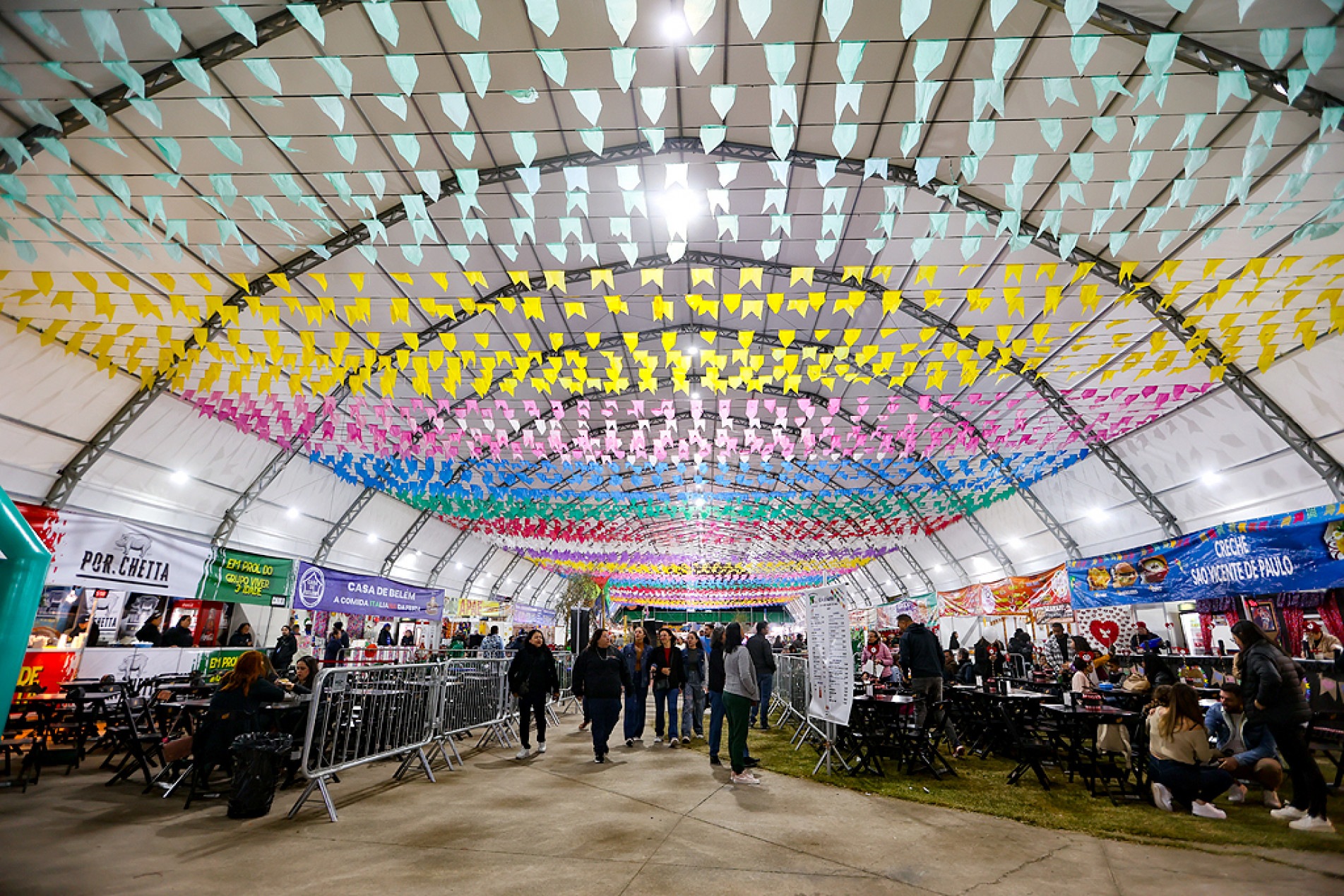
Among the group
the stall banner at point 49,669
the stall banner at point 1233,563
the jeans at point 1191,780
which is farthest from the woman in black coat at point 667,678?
the stall banner at point 1233,563

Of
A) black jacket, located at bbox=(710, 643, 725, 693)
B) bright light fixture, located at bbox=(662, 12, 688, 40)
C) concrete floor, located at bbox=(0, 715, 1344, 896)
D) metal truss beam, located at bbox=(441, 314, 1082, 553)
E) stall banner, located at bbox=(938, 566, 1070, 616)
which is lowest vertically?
concrete floor, located at bbox=(0, 715, 1344, 896)

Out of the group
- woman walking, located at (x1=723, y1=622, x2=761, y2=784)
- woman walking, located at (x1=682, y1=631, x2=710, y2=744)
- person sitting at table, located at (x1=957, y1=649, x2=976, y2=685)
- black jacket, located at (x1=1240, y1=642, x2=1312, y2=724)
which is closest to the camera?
black jacket, located at (x1=1240, y1=642, x2=1312, y2=724)

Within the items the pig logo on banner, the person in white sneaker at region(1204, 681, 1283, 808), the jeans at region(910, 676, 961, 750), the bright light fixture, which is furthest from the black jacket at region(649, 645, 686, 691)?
the pig logo on banner

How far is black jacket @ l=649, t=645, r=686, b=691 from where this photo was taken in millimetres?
8242

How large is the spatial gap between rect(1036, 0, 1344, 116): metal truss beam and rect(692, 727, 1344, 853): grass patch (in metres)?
6.31

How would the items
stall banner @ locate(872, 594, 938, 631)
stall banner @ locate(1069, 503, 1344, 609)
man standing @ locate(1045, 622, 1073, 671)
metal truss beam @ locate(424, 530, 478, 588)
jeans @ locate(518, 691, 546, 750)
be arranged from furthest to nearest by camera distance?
metal truss beam @ locate(424, 530, 478, 588) < stall banner @ locate(872, 594, 938, 631) < man standing @ locate(1045, 622, 1073, 671) < stall banner @ locate(1069, 503, 1344, 609) < jeans @ locate(518, 691, 546, 750)

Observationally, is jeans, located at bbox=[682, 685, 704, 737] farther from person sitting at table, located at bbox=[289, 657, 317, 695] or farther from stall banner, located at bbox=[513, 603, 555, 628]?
stall banner, located at bbox=[513, 603, 555, 628]

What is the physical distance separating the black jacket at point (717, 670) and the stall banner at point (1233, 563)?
8756 millimetres

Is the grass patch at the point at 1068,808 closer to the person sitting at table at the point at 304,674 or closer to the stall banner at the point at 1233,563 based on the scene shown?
the person sitting at table at the point at 304,674

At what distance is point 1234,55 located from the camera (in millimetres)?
6121

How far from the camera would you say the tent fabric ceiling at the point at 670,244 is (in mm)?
5598

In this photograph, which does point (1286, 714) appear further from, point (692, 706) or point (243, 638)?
point (243, 638)

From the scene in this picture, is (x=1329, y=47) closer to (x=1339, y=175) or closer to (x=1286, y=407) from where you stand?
(x=1339, y=175)

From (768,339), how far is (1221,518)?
9111 mm
